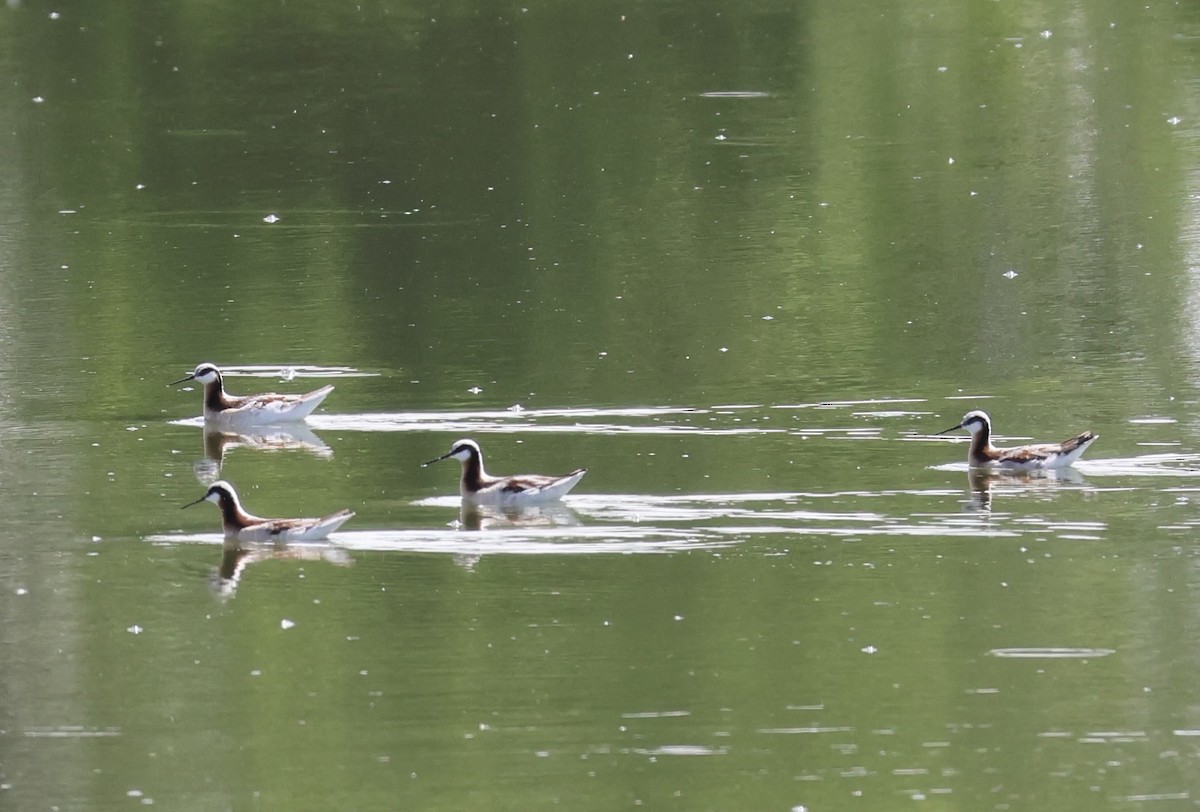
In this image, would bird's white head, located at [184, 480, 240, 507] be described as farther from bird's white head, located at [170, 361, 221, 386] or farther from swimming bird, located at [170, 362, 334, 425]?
bird's white head, located at [170, 361, 221, 386]

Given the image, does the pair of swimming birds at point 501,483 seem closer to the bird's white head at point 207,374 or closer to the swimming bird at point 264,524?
the swimming bird at point 264,524

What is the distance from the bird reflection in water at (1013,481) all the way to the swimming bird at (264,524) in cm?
410

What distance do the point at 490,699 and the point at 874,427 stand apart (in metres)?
7.01

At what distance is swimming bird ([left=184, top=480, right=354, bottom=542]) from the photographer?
15383 mm

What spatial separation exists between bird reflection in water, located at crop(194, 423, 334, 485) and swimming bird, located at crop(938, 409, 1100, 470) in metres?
4.61

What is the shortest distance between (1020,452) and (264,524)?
5146 millimetres

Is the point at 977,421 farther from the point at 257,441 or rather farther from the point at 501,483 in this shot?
the point at 257,441

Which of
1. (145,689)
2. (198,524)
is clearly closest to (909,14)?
(198,524)

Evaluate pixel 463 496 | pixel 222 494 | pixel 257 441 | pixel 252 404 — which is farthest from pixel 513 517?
pixel 252 404

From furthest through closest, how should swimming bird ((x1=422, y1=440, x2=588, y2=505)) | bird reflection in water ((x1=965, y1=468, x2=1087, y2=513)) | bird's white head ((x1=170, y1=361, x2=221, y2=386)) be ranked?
bird's white head ((x1=170, y1=361, x2=221, y2=386))
bird reflection in water ((x1=965, y1=468, x2=1087, y2=513))
swimming bird ((x1=422, y1=440, x2=588, y2=505))

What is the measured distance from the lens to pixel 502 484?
1630 cm

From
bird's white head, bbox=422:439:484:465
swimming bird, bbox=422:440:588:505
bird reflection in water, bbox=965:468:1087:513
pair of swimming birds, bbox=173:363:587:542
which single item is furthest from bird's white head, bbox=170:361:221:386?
bird reflection in water, bbox=965:468:1087:513

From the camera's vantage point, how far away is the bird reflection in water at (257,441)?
18.5 metres

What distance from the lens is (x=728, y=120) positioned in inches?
1368
